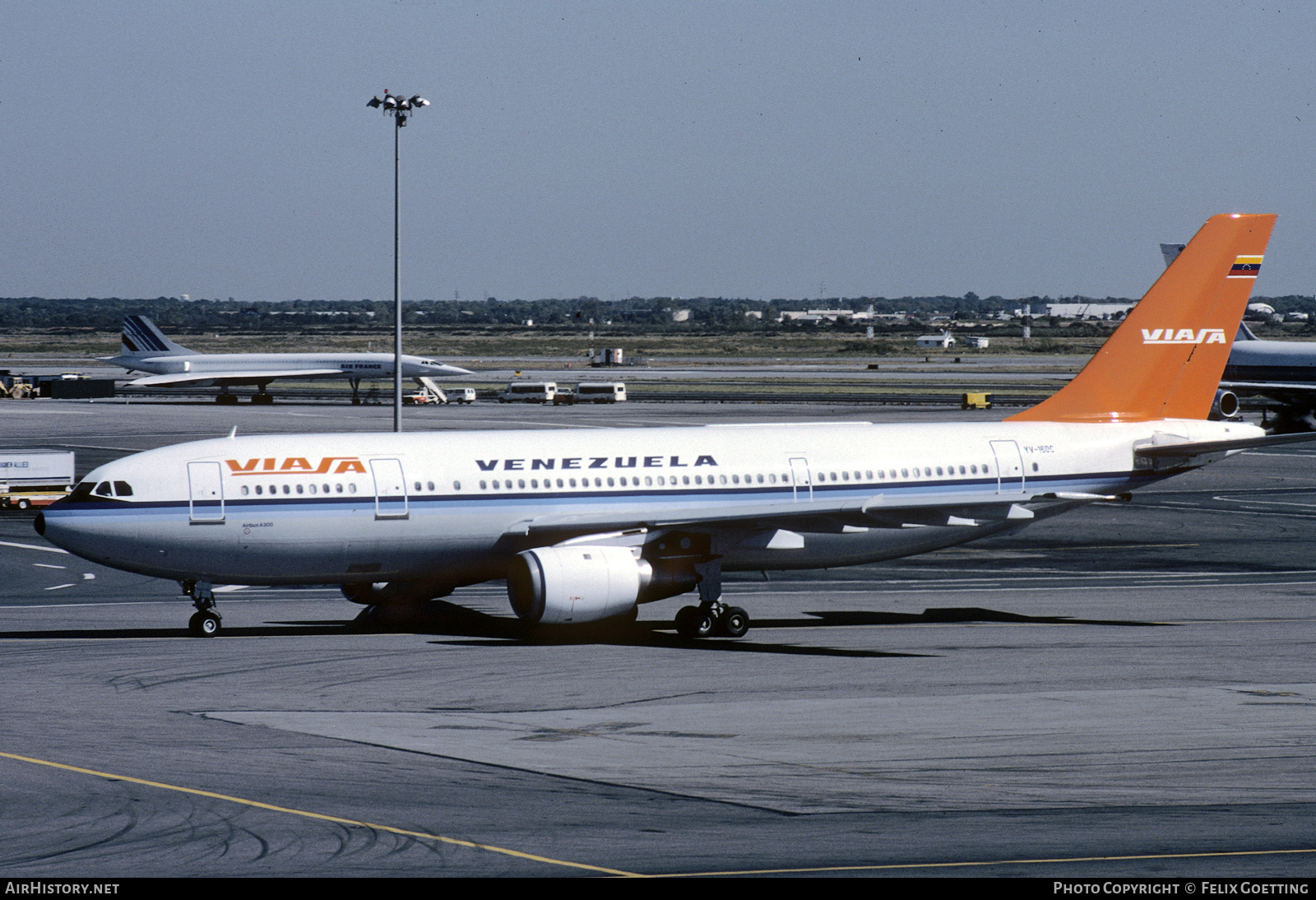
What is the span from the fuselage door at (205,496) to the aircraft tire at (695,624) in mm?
10401

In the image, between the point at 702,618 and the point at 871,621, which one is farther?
the point at 871,621

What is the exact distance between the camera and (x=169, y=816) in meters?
19.0

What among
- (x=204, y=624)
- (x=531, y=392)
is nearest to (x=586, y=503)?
(x=204, y=624)

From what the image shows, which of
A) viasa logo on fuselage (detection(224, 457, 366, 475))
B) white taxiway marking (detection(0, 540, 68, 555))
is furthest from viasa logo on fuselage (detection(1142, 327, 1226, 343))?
white taxiway marking (detection(0, 540, 68, 555))

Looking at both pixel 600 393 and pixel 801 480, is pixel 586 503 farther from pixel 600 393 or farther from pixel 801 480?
pixel 600 393

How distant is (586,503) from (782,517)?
14.9ft

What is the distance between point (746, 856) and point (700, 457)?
20.3 meters

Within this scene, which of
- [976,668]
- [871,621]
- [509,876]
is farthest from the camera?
[871,621]

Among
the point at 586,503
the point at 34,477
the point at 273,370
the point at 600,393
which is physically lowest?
the point at 34,477

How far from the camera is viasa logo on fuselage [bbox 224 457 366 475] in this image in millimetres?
33562

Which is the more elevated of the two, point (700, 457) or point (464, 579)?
point (700, 457)

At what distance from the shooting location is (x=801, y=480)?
122 feet
